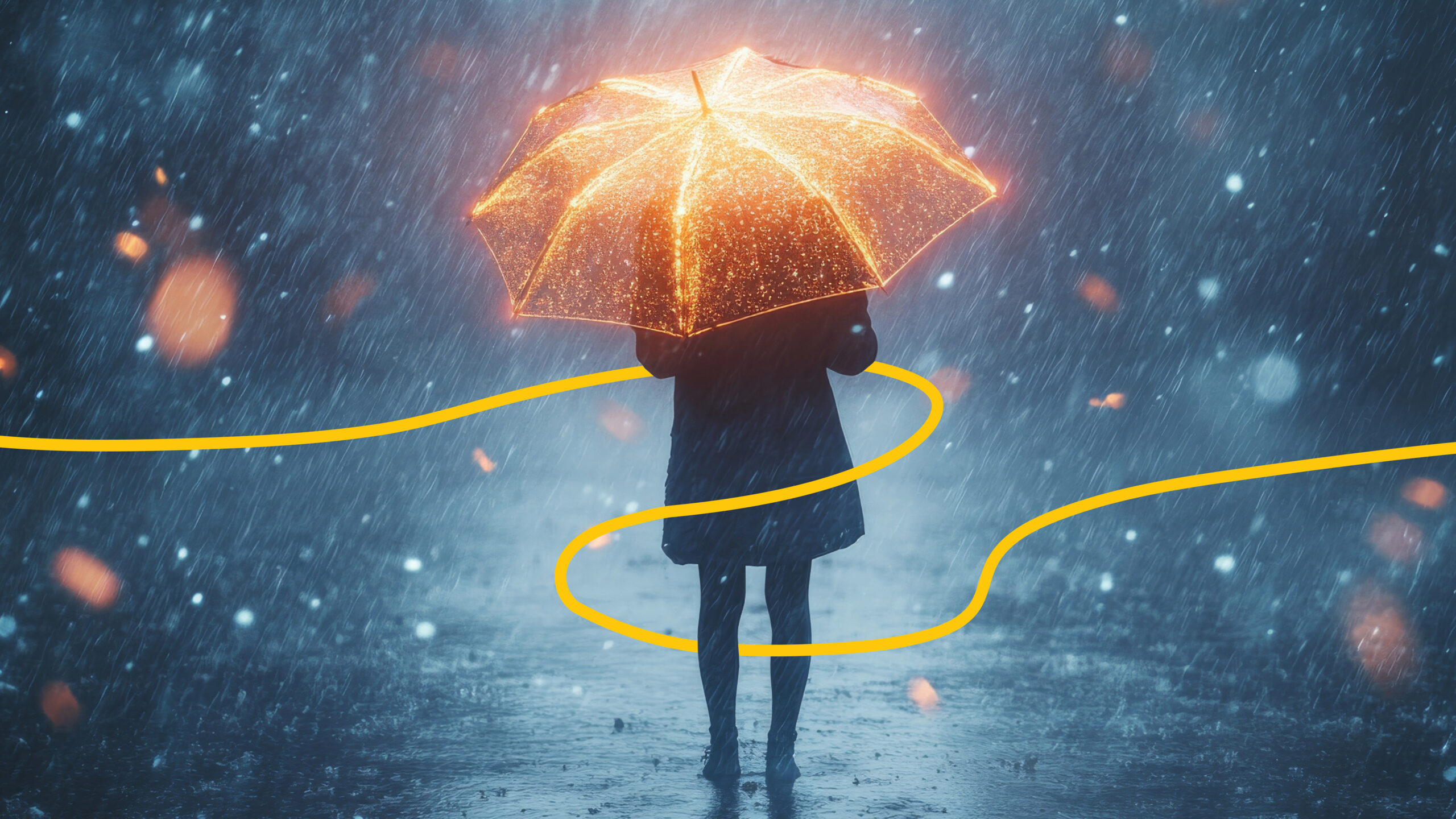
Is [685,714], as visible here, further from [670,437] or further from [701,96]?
[670,437]

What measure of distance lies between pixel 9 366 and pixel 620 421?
494cm

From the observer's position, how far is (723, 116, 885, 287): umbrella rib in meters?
2.96

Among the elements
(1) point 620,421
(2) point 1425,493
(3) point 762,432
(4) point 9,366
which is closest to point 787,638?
(3) point 762,432

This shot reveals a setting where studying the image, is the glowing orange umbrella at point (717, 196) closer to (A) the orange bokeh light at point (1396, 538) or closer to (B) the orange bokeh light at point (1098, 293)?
(A) the orange bokeh light at point (1396, 538)

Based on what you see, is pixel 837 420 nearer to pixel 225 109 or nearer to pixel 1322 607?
pixel 1322 607

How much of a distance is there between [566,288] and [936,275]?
24.0 ft

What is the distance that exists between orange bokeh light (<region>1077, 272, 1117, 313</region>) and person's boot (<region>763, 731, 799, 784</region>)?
675 centimetres

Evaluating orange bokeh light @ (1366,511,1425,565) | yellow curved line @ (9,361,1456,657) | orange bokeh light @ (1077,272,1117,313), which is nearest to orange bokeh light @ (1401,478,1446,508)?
orange bokeh light @ (1366,511,1425,565)

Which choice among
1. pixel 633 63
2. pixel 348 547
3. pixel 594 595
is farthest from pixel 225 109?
pixel 594 595

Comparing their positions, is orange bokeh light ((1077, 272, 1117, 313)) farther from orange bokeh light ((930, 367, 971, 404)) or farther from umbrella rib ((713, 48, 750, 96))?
umbrella rib ((713, 48, 750, 96))

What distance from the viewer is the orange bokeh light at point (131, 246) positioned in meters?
8.98

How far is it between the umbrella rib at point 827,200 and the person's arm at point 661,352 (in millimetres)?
583

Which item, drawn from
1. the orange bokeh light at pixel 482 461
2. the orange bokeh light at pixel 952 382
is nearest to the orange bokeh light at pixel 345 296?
the orange bokeh light at pixel 482 461

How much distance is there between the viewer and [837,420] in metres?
3.38
